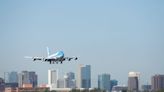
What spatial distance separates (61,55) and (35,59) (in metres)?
4.72

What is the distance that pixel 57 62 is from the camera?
12212cm

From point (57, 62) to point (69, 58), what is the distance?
2501 millimetres

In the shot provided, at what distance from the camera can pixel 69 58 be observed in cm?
12069

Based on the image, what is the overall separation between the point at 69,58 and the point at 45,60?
6.38 metres

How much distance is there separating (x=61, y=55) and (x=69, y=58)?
3372 millimetres

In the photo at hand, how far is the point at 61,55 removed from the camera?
123750mm

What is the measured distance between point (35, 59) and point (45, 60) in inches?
64.8

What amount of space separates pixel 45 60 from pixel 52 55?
142 centimetres

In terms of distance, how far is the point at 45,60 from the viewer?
12562 centimetres

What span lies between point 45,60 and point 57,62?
4079 millimetres

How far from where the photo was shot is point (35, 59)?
12556 cm

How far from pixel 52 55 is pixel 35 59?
9.41ft
